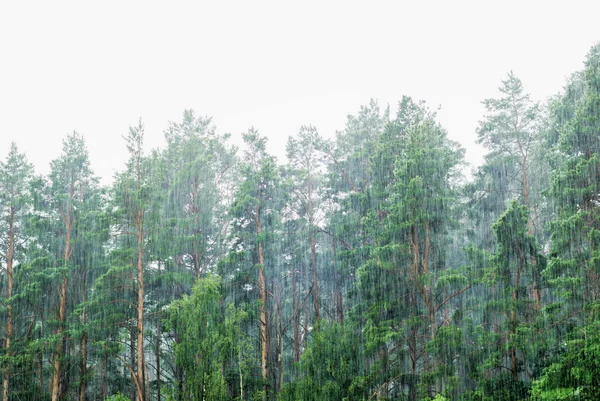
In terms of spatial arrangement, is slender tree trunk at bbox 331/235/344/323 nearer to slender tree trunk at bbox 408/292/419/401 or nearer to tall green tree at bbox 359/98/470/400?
tall green tree at bbox 359/98/470/400

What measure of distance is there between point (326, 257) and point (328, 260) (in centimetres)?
24

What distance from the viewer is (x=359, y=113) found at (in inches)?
1089

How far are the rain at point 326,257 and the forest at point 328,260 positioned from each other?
0.26 ft

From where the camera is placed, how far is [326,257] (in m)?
26.3

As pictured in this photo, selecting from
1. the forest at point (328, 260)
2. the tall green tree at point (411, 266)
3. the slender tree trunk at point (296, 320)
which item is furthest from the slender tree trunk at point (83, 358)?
the tall green tree at point (411, 266)

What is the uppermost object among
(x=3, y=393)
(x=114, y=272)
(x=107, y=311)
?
(x=114, y=272)

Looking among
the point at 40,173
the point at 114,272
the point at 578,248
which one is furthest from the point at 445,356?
the point at 40,173

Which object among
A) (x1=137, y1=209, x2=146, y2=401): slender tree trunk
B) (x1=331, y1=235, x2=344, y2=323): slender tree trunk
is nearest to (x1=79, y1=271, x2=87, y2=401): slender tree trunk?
(x1=137, y1=209, x2=146, y2=401): slender tree trunk

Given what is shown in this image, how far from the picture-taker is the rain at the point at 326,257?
15305 mm

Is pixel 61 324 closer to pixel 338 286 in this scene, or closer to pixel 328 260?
pixel 338 286

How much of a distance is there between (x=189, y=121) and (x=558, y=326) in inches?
758

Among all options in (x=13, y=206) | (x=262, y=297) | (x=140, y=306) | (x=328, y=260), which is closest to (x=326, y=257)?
(x=328, y=260)

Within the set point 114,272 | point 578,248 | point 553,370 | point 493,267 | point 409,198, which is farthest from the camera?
point 114,272

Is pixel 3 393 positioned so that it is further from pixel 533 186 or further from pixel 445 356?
pixel 533 186
